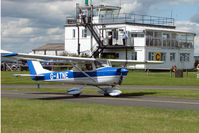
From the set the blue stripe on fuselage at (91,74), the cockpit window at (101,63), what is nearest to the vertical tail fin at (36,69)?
A: the blue stripe on fuselage at (91,74)

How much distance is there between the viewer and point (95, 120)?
1175 cm

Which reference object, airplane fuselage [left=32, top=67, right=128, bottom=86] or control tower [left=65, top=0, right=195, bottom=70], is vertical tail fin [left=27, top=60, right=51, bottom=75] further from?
control tower [left=65, top=0, right=195, bottom=70]

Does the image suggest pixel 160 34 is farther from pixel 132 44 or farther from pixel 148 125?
pixel 148 125

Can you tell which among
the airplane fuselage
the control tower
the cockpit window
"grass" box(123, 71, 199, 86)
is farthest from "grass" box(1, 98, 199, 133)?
the control tower

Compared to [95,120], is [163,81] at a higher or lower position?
lower

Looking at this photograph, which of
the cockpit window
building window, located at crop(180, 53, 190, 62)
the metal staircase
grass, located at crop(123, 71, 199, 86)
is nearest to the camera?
the cockpit window

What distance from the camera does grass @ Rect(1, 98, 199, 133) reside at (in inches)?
404

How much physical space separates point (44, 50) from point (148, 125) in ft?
244

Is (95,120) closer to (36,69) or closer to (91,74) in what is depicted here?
(91,74)

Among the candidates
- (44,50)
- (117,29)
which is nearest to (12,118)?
(117,29)

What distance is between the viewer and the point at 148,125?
1088 cm

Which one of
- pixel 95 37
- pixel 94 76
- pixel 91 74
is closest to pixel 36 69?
pixel 91 74

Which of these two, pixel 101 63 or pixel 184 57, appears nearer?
pixel 101 63

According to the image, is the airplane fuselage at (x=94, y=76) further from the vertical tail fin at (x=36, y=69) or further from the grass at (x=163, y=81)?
the grass at (x=163, y=81)
